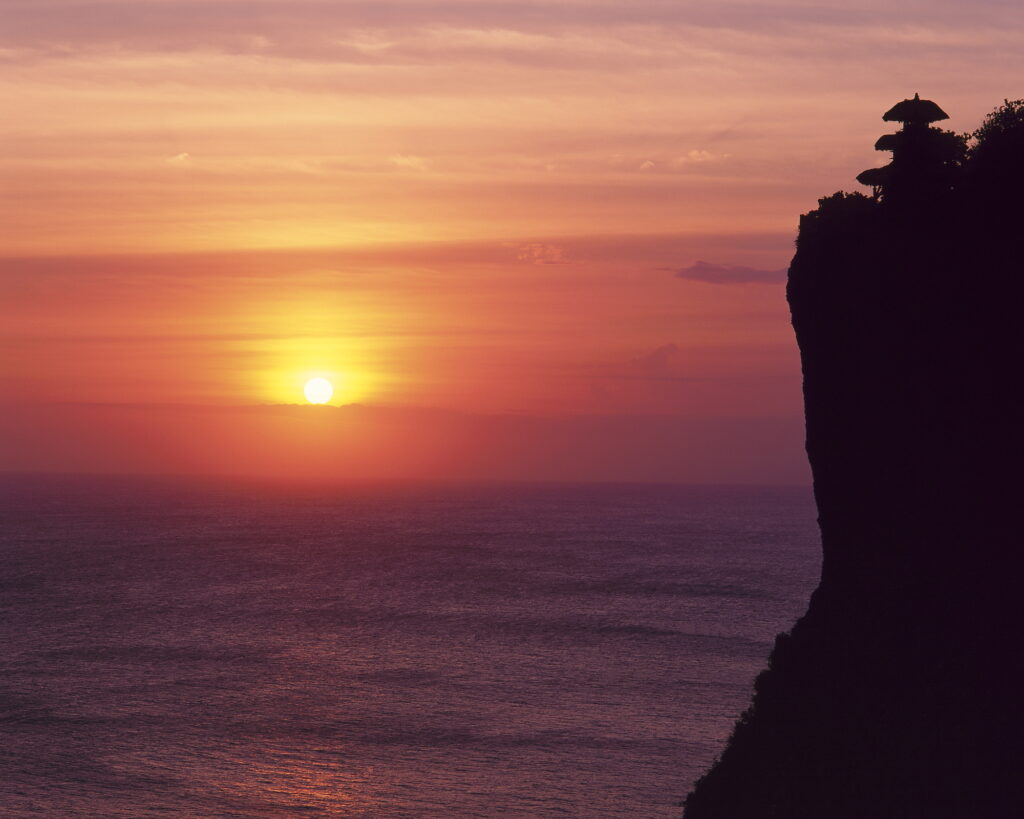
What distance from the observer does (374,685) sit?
274ft

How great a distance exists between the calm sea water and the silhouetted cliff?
24145 millimetres

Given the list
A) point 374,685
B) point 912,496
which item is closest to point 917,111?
point 912,496

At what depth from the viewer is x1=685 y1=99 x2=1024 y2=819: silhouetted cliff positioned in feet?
87.4

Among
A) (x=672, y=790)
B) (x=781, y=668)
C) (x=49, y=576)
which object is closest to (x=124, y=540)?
(x=49, y=576)

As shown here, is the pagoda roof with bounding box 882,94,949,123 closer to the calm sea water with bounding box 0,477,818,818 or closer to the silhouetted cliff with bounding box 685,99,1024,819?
the silhouetted cliff with bounding box 685,99,1024,819

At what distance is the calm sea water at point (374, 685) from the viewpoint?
56.9 meters

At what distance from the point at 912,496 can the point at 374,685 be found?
61678 mm

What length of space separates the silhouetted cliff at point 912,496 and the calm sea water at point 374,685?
79.2ft

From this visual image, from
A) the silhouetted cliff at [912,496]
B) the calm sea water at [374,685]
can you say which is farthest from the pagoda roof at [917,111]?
the calm sea water at [374,685]

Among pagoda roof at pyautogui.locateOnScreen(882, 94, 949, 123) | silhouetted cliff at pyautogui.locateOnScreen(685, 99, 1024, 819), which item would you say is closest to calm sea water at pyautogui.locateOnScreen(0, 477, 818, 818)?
silhouetted cliff at pyautogui.locateOnScreen(685, 99, 1024, 819)

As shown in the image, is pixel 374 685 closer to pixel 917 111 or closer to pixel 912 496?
pixel 912 496

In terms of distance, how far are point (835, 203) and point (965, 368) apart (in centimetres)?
838

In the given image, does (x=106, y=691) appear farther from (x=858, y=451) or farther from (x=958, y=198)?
(x=958, y=198)

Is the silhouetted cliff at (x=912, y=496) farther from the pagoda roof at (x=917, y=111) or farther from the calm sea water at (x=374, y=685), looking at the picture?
the calm sea water at (x=374, y=685)
